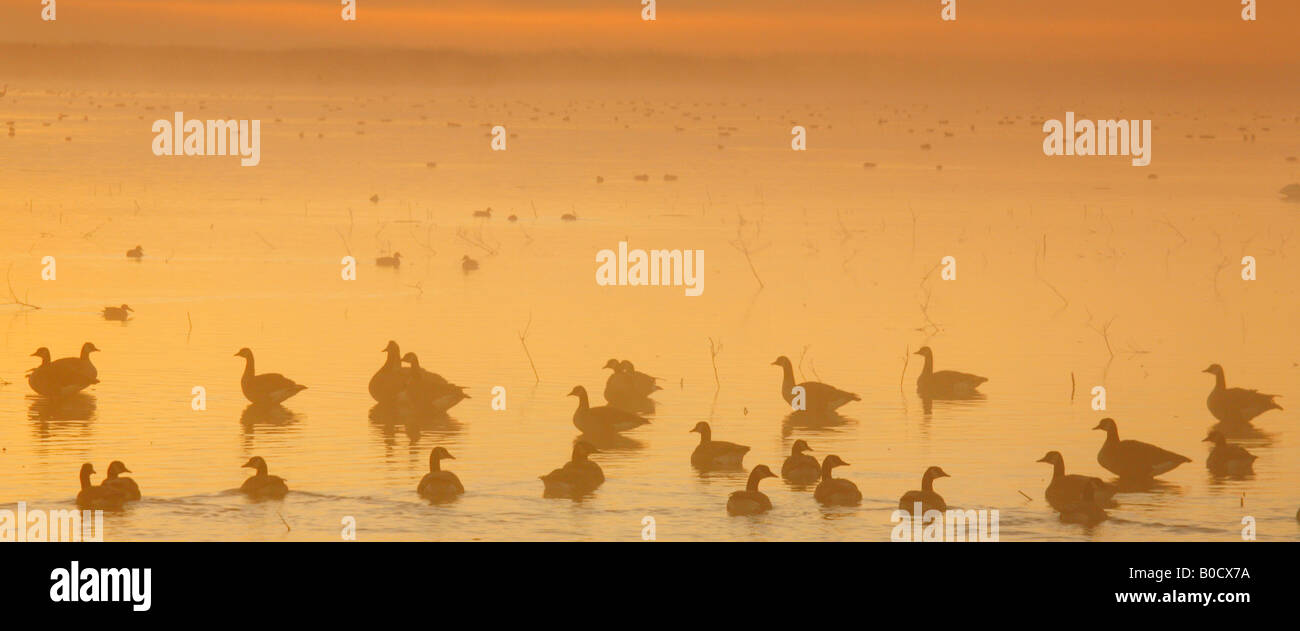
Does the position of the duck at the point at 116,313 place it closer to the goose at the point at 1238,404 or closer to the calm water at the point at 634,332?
the calm water at the point at 634,332

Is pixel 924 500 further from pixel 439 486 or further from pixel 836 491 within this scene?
pixel 439 486

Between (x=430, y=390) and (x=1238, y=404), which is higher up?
(x=430, y=390)

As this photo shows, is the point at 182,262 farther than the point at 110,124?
No

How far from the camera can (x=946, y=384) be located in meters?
22.6

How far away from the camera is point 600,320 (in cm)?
2806

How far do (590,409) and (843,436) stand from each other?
300 cm

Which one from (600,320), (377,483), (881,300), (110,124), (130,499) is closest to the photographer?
(130,499)

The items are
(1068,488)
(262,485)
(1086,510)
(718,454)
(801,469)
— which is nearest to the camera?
(1086,510)

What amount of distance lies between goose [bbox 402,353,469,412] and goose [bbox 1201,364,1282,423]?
30.2 feet

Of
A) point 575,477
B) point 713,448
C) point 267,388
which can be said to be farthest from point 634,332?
point 575,477

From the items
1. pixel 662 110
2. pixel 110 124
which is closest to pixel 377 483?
pixel 110 124

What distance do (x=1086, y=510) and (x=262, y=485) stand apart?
7.90 meters

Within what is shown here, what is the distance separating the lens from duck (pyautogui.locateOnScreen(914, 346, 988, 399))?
22578 mm

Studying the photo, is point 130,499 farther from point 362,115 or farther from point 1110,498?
point 362,115
